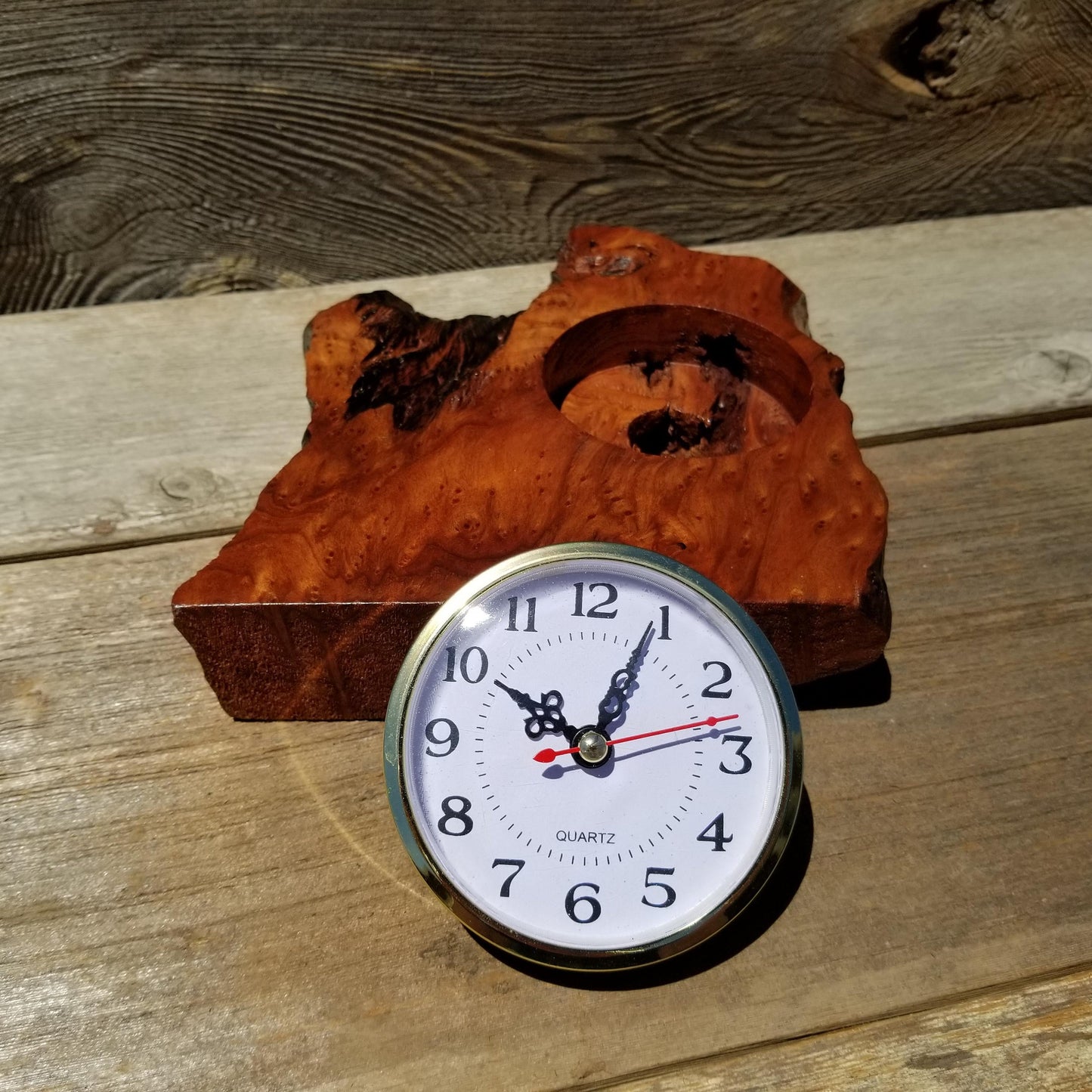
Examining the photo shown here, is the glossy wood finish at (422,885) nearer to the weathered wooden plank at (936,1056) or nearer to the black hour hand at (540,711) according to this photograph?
the weathered wooden plank at (936,1056)

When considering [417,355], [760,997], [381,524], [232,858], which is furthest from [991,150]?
[232,858]

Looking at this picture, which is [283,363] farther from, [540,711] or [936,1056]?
[936,1056]

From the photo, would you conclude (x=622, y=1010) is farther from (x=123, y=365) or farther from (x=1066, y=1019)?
(x=123, y=365)

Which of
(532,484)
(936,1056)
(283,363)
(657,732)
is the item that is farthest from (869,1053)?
(283,363)

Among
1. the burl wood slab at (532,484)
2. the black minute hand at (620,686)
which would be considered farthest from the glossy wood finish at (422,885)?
the black minute hand at (620,686)

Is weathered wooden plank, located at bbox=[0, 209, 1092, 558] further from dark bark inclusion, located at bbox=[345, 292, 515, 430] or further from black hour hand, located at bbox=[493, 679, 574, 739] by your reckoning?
black hour hand, located at bbox=[493, 679, 574, 739]
